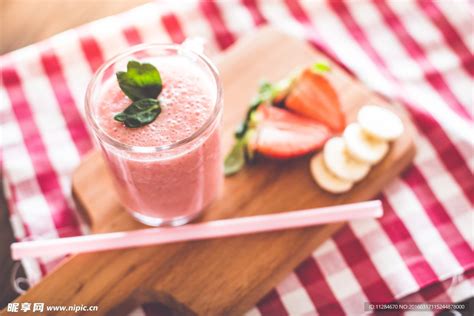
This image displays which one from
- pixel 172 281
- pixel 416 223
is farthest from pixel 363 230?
pixel 172 281

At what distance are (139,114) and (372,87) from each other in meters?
0.71

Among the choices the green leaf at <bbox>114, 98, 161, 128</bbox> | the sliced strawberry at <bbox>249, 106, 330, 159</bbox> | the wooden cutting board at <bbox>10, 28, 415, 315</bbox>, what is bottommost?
the wooden cutting board at <bbox>10, 28, 415, 315</bbox>

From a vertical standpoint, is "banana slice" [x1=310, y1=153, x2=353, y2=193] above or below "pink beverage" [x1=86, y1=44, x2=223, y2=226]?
below

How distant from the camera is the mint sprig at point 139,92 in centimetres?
87

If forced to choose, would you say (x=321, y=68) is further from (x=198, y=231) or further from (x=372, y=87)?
(x=198, y=231)

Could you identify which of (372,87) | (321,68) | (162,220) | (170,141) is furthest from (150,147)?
(372,87)

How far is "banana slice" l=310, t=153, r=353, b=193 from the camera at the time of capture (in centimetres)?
112

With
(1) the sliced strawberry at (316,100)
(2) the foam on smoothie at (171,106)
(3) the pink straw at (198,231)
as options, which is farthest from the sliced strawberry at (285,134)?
(2) the foam on smoothie at (171,106)

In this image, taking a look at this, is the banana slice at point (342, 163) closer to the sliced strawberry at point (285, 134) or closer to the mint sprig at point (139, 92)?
the sliced strawberry at point (285, 134)

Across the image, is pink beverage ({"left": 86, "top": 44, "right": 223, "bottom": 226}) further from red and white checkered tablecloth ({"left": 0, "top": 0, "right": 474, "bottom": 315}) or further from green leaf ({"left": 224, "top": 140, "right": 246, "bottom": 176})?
red and white checkered tablecloth ({"left": 0, "top": 0, "right": 474, "bottom": 315})

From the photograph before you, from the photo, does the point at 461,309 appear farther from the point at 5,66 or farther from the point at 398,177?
the point at 5,66

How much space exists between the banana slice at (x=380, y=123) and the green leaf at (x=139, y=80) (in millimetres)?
500

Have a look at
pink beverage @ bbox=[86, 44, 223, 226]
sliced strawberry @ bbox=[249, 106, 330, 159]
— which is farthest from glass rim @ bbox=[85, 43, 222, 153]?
sliced strawberry @ bbox=[249, 106, 330, 159]

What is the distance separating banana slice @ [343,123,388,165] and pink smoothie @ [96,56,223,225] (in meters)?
0.31
